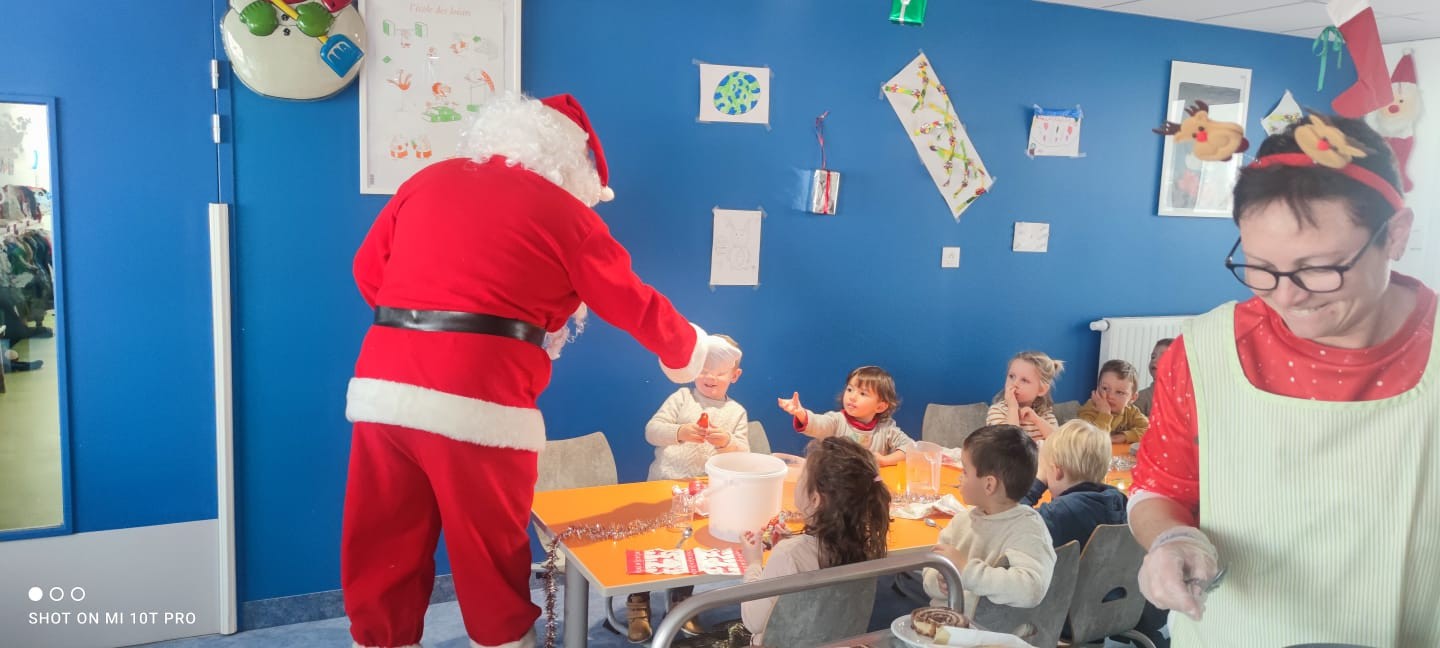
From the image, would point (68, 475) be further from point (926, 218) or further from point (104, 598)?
point (926, 218)

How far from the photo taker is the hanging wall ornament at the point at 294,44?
307 cm

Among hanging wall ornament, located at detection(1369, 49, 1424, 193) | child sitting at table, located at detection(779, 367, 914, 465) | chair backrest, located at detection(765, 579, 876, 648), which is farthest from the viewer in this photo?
child sitting at table, located at detection(779, 367, 914, 465)

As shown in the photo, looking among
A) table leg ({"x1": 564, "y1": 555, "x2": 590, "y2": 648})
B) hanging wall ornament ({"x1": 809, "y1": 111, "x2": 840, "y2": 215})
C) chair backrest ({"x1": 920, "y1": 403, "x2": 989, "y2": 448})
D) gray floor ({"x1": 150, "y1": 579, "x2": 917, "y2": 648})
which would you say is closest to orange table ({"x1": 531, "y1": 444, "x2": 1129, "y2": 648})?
table leg ({"x1": 564, "y1": 555, "x2": 590, "y2": 648})

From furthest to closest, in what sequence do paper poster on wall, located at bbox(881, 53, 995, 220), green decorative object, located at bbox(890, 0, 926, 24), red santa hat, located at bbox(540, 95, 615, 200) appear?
1. paper poster on wall, located at bbox(881, 53, 995, 220)
2. green decorative object, located at bbox(890, 0, 926, 24)
3. red santa hat, located at bbox(540, 95, 615, 200)

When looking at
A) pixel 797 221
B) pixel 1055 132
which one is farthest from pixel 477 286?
pixel 1055 132

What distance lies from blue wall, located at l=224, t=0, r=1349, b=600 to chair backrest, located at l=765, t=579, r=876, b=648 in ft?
6.10

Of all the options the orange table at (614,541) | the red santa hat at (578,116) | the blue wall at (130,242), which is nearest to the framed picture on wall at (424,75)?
the blue wall at (130,242)

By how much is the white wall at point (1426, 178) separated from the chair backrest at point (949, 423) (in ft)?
10.0

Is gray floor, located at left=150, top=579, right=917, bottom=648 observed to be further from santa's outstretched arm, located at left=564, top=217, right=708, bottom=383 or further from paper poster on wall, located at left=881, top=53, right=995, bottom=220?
paper poster on wall, located at left=881, top=53, right=995, bottom=220

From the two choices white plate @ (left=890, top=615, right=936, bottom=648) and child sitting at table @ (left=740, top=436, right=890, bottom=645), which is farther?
child sitting at table @ (left=740, top=436, right=890, bottom=645)

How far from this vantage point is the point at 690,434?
3.34 meters

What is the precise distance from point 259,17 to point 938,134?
2.74 meters

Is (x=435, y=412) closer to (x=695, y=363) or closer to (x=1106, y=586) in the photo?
(x=695, y=363)

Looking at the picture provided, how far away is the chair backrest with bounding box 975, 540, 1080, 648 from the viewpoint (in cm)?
242
